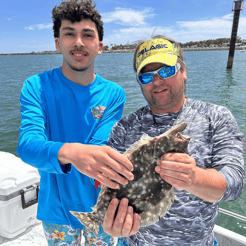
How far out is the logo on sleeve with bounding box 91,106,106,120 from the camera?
101 inches

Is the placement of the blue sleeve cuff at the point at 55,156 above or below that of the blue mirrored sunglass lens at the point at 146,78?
below

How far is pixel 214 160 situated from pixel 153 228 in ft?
2.61

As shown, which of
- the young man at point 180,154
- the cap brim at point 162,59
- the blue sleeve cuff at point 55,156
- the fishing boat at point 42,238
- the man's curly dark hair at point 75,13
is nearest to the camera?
the young man at point 180,154

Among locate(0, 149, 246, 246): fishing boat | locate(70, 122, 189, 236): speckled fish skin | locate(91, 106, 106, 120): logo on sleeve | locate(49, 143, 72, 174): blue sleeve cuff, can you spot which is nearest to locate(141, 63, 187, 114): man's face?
locate(70, 122, 189, 236): speckled fish skin

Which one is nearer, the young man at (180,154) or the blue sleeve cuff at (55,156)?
the young man at (180,154)

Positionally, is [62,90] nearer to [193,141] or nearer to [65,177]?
[65,177]

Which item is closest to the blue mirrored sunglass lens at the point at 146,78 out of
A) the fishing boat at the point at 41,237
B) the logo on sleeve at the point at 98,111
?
the logo on sleeve at the point at 98,111

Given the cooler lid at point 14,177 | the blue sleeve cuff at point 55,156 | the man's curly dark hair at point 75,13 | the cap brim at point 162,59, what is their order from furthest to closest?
the cooler lid at point 14,177 < the man's curly dark hair at point 75,13 < the cap brim at point 162,59 < the blue sleeve cuff at point 55,156

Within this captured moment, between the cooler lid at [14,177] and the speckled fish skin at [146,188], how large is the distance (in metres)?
2.71

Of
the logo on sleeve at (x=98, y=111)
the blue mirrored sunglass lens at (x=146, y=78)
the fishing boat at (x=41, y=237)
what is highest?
the blue mirrored sunglass lens at (x=146, y=78)

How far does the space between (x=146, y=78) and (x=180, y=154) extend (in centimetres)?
83

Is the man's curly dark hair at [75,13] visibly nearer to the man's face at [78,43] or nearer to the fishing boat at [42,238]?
the man's face at [78,43]

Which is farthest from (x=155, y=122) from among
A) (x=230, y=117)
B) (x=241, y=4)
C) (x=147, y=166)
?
(x=241, y=4)

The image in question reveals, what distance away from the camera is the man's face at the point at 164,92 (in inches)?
78.2
